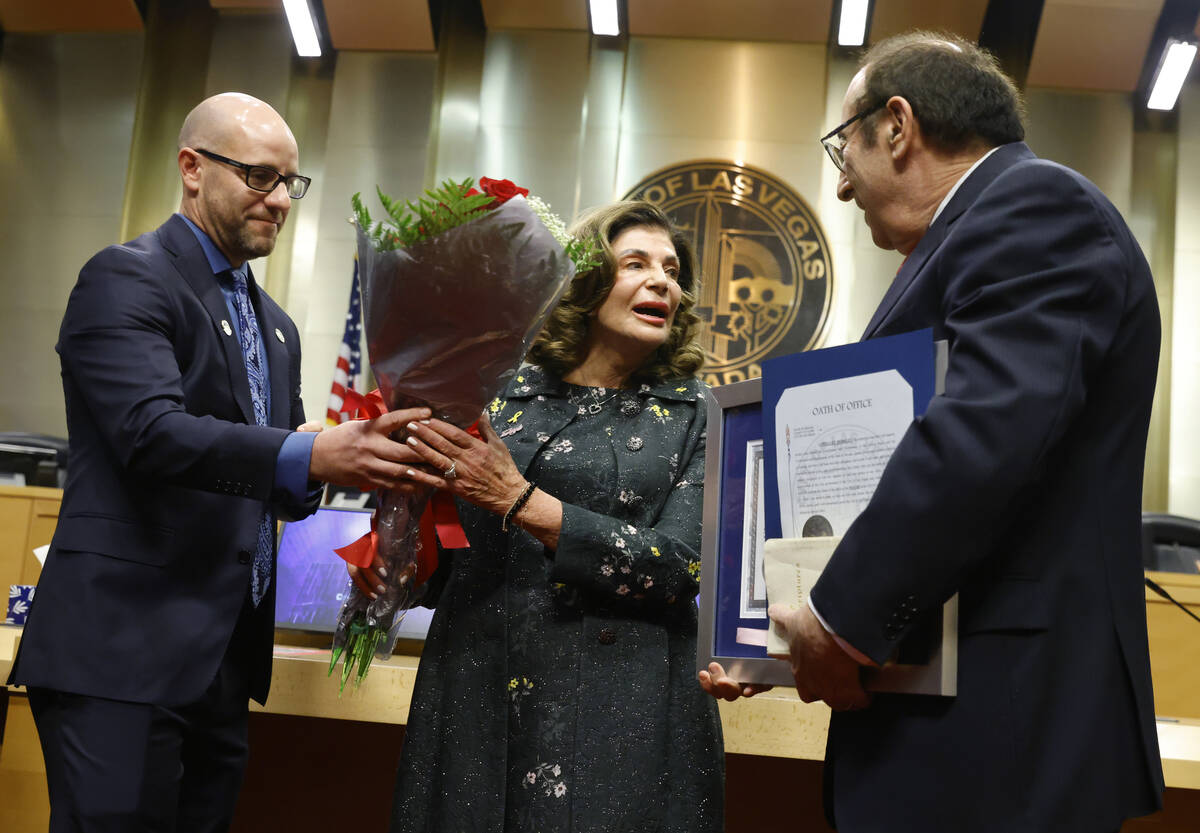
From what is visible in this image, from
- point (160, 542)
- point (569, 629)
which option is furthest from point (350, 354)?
point (569, 629)

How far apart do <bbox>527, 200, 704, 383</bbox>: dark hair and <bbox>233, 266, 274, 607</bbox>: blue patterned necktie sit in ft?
1.73

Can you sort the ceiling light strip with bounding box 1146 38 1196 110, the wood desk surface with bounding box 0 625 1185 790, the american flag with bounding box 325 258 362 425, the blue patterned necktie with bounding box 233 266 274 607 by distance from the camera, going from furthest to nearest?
the american flag with bounding box 325 258 362 425, the ceiling light strip with bounding box 1146 38 1196 110, the wood desk surface with bounding box 0 625 1185 790, the blue patterned necktie with bounding box 233 266 274 607

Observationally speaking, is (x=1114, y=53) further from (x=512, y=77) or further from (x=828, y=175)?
(x=512, y=77)

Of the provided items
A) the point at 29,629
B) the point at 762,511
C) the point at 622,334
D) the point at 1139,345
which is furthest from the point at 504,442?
the point at 1139,345

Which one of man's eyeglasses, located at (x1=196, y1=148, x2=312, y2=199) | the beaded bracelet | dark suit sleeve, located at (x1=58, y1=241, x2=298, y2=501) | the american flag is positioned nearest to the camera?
dark suit sleeve, located at (x1=58, y1=241, x2=298, y2=501)

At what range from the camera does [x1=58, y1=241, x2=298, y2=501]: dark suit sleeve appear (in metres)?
1.72

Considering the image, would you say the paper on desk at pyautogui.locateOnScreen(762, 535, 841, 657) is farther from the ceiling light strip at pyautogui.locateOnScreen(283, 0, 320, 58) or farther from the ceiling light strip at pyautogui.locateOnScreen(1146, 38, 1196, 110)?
the ceiling light strip at pyautogui.locateOnScreen(283, 0, 320, 58)

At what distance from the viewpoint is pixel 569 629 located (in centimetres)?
188

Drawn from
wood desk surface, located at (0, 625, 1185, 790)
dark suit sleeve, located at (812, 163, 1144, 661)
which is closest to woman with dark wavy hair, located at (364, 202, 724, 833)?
wood desk surface, located at (0, 625, 1185, 790)

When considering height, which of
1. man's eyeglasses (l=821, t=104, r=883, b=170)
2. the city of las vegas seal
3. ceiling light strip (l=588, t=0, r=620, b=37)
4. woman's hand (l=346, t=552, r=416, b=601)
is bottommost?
woman's hand (l=346, t=552, r=416, b=601)

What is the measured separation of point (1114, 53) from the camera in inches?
254

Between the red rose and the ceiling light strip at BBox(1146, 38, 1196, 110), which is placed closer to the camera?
the red rose

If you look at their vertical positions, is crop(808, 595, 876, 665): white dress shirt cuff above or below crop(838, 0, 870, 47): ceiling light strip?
A: below

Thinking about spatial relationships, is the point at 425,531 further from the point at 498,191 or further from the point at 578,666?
the point at 498,191
